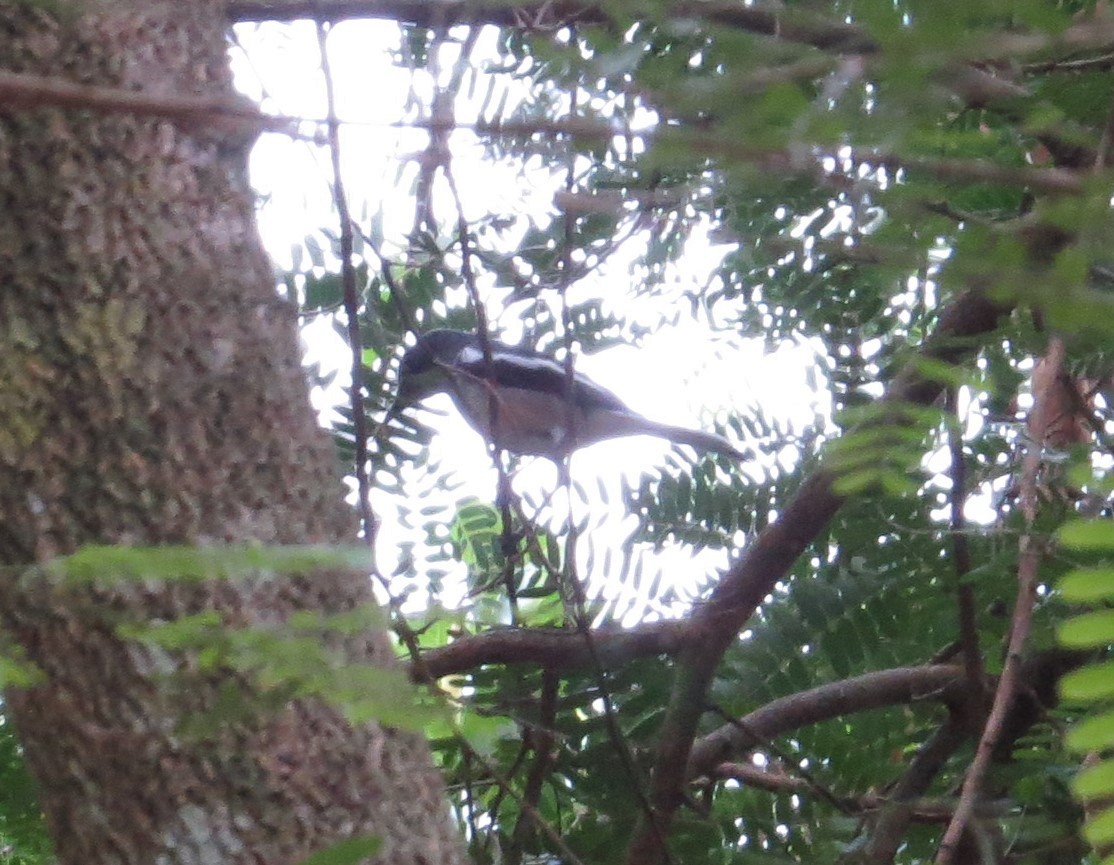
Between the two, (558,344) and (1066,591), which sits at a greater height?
(558,344)

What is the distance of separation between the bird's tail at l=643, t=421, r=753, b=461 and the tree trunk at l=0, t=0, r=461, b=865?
1444 millimetres

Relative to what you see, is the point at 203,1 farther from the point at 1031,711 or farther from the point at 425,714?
the point at 1031,711

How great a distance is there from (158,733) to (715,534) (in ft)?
5.05

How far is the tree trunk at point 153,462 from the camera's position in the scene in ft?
5.11

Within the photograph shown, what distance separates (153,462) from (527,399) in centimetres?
288

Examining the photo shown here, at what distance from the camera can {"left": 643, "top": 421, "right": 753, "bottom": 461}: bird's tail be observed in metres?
3.18

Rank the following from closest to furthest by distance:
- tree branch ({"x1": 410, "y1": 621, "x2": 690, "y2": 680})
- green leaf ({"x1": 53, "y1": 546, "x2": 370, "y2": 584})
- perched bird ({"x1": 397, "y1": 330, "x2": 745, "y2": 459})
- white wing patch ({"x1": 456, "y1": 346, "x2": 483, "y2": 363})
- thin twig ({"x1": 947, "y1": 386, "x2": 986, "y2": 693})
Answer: green leaf ({"x1": 53, "y1": 546, "x2": 370, "y2": 584}) < thin twig ({"x1": 947, "y1": 386, "x2": 986, "y2": 693}) < tree branch ({"x1": 410, "y1": 621, "x2": 690, "y2": 680}) < perched bird ({"x1": 397, "y1": 330, "x2": 745, "y2": 459}) < white wing patch ({"x1": 456, "y1": 346, "x2": 483, "y2": 363})

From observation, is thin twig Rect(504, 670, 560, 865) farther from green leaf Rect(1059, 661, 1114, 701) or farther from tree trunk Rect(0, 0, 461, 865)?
green leaf Rect(1059, 661, 1114, 701)

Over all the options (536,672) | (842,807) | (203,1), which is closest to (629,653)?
(536,672)

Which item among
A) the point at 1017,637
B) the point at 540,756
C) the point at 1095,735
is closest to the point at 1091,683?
the point at 1095,735

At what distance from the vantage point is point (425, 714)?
948 millimetres

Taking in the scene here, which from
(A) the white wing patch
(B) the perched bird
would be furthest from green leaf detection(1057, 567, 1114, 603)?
(A) the white wing patch

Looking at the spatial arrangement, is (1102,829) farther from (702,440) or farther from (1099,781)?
(702,440)

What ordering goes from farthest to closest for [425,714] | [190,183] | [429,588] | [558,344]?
[558,344] → [429,588] → [190,183] → [425,714]
